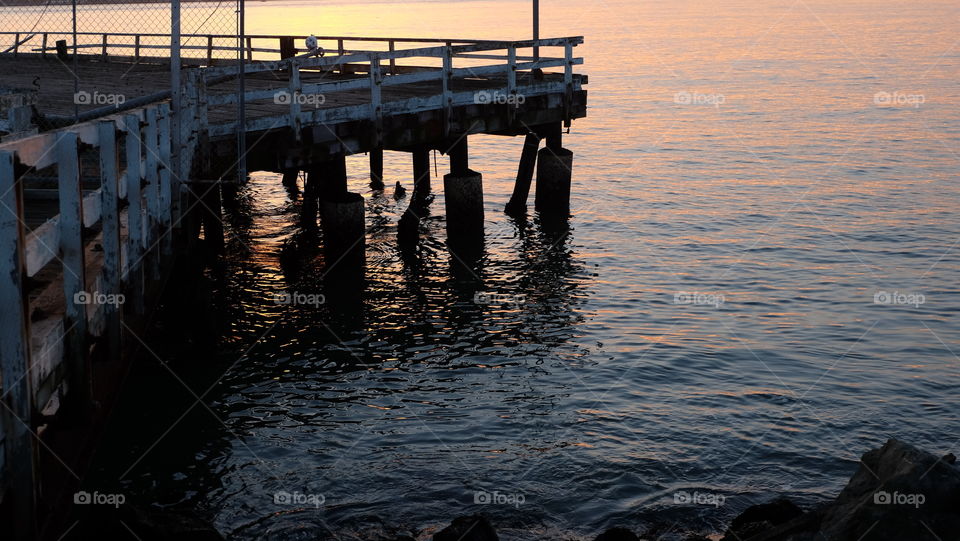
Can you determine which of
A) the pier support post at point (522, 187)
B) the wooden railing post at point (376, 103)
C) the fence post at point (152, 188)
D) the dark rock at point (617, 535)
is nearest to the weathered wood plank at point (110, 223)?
the fence post at point (152, 188)

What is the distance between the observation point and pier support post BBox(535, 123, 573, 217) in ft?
77.1

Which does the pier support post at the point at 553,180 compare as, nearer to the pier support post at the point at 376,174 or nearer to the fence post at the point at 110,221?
the pier support post at the point at 376,174

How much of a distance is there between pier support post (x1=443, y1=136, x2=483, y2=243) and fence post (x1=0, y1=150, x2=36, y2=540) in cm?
1530

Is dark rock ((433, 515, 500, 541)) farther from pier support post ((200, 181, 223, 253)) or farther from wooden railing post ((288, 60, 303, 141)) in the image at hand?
pier support post ((200, 181, 223, 253))

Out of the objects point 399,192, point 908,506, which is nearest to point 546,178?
point 399,192

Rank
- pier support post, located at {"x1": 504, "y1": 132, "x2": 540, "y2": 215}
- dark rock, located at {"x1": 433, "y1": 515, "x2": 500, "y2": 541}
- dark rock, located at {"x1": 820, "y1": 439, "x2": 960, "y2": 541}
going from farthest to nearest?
Result: pier support post, located at {"x1": 504, "y1": 132, "x2": 540, "y2": 215}, dark rock, located at {"x1": 433, "y1": 515, "x2": 500, "y2": 541}, dark rock, located at {"x1": 820, "y1": 439, "x2": 960, "y2": 541}

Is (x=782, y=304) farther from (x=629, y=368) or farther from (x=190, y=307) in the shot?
(x=190, y=307)

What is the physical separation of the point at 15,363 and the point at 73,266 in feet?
4.17

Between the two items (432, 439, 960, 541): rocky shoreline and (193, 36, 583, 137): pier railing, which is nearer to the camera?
(432, 439, 960, 541): rocky shoreline

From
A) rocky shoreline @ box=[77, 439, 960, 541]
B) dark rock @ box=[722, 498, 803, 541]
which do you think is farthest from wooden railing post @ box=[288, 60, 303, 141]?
dark rock @ box=[722, 498, 803, 541]

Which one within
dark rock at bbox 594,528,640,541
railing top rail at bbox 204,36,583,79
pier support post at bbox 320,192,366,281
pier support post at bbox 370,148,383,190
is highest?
railing top rail at bbox 204,36,583,79

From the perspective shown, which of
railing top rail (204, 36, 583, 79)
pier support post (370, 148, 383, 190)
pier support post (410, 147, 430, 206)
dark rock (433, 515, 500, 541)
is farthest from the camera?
pier support post (370, 148, 383, 190)

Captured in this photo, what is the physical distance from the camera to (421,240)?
71.9ft

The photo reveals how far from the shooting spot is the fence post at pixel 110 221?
785 centimetres
